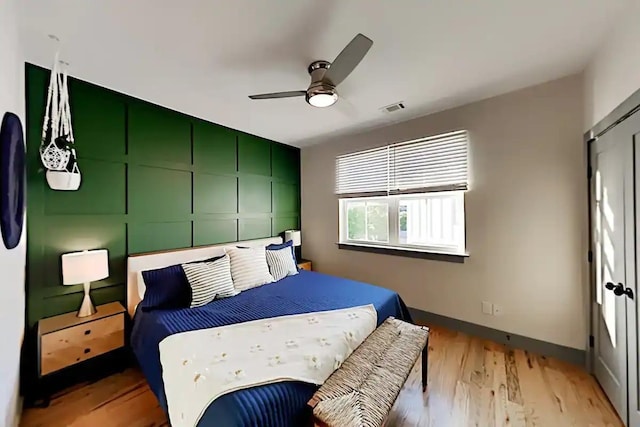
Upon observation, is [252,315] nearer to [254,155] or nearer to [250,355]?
[250,355]

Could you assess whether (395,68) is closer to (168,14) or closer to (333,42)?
(333,42)

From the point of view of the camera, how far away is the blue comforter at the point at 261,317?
47.2 inches

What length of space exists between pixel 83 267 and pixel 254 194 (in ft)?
6.92

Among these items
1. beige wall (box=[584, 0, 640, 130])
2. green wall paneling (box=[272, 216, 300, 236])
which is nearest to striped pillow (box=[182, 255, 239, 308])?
green wall paneling (box=[272, 216, 300, 236])

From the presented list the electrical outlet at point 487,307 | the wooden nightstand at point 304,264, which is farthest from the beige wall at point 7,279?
the electrical outlet at point 487,307

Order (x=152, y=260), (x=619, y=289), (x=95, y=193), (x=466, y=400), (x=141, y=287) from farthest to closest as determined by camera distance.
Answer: (x=152, y=260), (x=141, y=287), (x=95, y=193), (x=466, y=400), (x=619, y=289)

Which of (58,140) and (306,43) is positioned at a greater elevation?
(306,43)

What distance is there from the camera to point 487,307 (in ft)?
9.14

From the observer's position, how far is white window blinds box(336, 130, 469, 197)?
2959 mm

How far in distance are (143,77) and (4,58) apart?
105 cm

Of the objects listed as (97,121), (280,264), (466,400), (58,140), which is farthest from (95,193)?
(466,400)

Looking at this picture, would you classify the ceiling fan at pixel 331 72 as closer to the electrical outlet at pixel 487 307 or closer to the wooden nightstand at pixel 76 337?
the wooden nightstand at pixel 76 337

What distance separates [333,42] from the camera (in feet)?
5.92

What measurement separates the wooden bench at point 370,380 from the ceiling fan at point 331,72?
5.98ft
